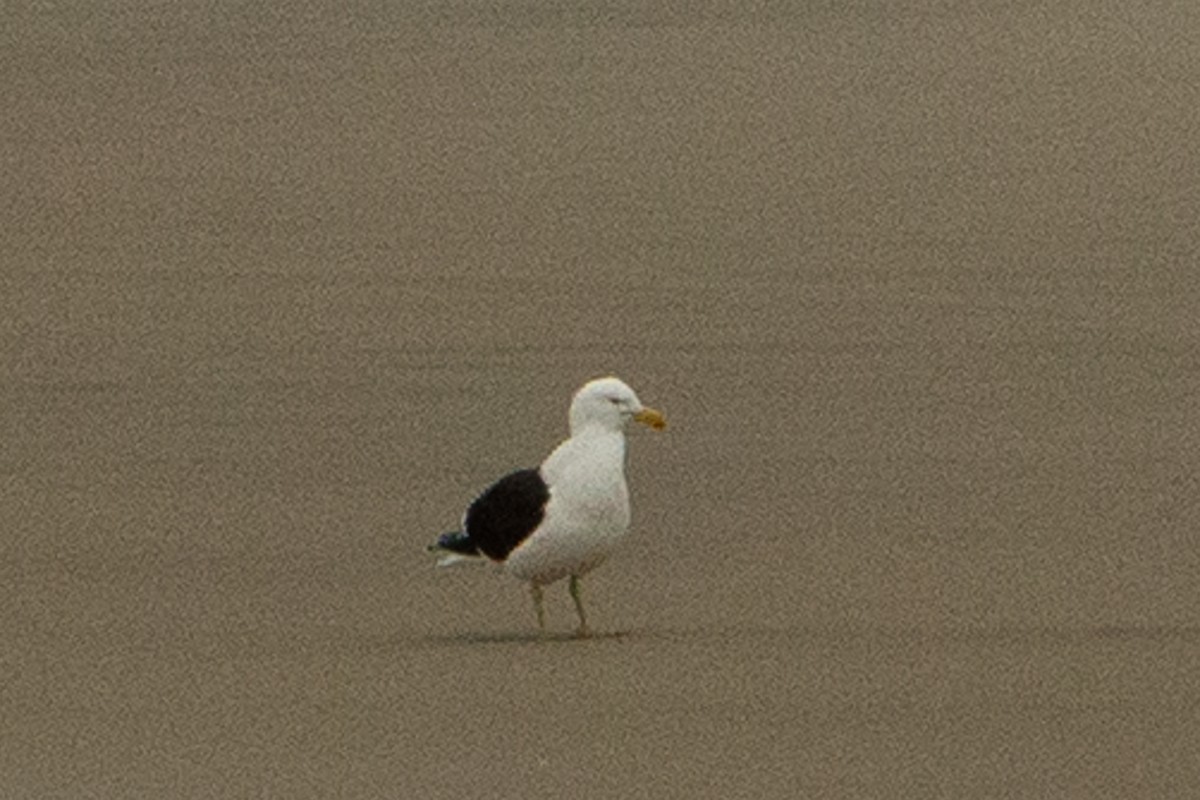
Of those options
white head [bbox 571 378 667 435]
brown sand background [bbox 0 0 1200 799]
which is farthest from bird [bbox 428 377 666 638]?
brown sand background [bbox 0 0 1200 799]

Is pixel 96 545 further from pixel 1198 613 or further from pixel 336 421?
pixel 1198 613

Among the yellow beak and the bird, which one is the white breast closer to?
the bird

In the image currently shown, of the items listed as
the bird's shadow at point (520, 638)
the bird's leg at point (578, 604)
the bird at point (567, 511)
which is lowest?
the bird's shadow at point (520, 638)

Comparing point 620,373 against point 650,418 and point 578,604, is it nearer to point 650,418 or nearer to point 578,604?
point 650,418

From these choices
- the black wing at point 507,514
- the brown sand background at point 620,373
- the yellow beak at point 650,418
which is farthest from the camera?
the yellow beak at point 650,418

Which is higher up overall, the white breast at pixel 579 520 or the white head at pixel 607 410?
the white head at pixel 607 410

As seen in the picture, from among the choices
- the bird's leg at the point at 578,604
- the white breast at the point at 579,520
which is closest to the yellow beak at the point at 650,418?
the white breast at the point at 579,520

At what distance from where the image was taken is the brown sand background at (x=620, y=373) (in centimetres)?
933

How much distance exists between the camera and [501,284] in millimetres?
15727

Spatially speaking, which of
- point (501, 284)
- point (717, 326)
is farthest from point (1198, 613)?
point (501, 284)

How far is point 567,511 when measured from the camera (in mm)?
10664

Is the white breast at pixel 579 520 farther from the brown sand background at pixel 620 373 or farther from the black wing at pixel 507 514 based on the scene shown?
the brown sand background at pixel 620 373

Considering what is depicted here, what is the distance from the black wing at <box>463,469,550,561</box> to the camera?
1078 centimetres

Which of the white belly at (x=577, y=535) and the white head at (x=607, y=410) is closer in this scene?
the white belly at (x=577, y=535)
